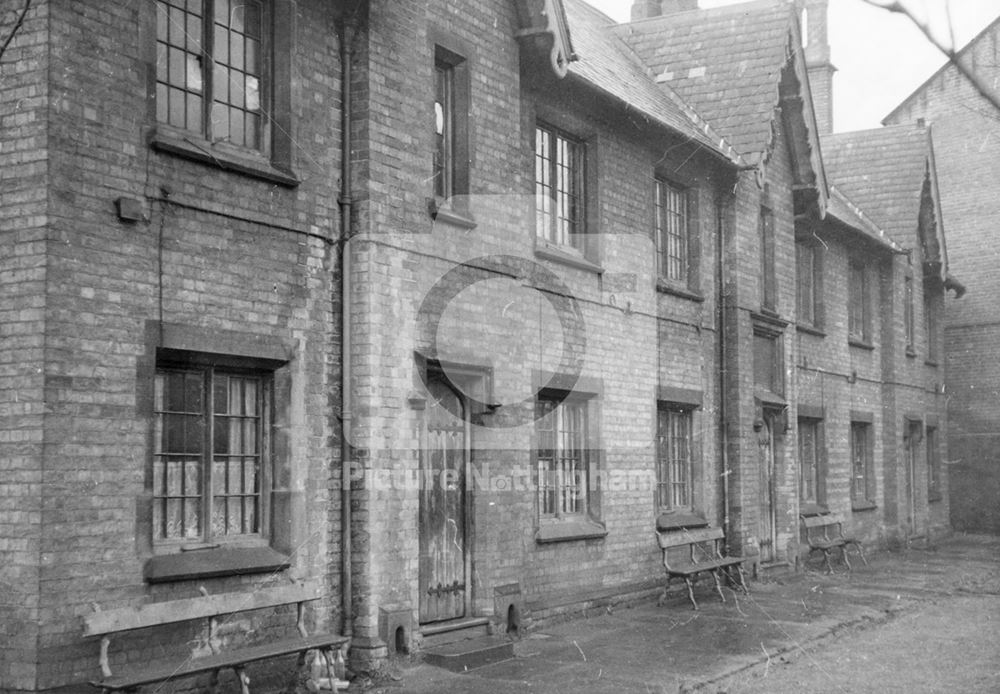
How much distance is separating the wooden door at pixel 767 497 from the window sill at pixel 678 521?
2.58 meters

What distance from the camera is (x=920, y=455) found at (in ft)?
87.7

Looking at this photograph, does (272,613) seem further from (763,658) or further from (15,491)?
(763,658)

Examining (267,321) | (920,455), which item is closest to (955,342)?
(920,455)

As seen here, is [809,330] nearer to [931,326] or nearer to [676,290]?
[676,290]

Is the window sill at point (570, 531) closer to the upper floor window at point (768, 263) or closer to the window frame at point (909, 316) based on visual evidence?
the upper floor window at point (768, 263)

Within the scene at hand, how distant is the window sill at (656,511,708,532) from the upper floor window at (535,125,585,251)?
3978 millimetres

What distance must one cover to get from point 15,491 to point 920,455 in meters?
23.3

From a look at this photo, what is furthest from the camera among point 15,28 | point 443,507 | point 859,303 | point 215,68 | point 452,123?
point 859,303

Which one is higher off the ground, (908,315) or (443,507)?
(908,315)

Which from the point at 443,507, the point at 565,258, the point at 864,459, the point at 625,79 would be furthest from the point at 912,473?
the point at 443,507

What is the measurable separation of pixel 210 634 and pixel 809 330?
576 inches

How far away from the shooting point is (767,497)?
61.9ft

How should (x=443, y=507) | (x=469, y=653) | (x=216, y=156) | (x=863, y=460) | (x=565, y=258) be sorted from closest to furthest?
(x=216, y=156)
(x=469, y=653)
(x=443, y=507)
(x=565, y=258)
(x=863, y=460)

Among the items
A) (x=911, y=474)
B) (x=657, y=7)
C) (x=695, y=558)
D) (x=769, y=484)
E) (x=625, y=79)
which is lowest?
(x=695, y=558)
